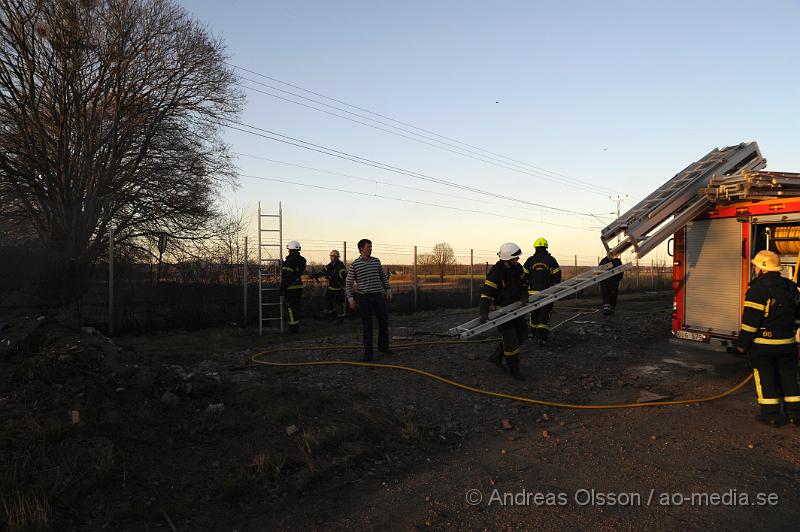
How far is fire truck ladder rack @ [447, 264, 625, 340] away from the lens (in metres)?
7.06

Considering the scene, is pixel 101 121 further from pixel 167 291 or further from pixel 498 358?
pixel 498 358

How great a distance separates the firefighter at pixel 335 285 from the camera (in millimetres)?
13031

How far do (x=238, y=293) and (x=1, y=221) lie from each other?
Result: 841 centimetres

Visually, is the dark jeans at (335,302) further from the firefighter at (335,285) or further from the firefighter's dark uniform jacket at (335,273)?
the firefighter's dark uniform jacket at (335,273)

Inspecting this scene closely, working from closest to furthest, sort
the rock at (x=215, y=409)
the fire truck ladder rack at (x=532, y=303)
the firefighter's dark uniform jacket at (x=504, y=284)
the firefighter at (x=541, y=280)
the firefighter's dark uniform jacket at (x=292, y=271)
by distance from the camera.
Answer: the rock at (x=215, y=409) → the fire truck ladder rack at (x=532, y=303) → the firefighter's dark uniform jacket at (x=504, y=284) → the firefighter at (x=541, y=280) → the firefighter's dark uniform jacket at (x=292, y=271)

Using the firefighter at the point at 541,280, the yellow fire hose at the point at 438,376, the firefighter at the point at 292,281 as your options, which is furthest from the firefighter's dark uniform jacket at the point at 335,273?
the firefighter at the point at 541,280

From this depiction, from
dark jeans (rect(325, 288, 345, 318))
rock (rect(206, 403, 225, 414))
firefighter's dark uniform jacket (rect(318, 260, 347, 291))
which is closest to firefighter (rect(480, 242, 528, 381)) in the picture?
rock (rect(206, 403, 225, 414))

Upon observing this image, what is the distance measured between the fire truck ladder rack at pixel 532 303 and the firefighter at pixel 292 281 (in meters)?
5.14

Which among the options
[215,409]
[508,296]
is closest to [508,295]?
[508,296]

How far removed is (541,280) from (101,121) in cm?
1433

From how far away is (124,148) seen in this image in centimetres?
1709

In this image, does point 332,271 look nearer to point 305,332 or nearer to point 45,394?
point 305,332

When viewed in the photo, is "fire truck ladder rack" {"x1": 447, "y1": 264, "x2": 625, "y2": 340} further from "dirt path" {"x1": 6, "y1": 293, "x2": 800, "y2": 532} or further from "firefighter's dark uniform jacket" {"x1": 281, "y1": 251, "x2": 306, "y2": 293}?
"firefighter's dark uniform jacket" {"x1": 281, "y1": 251, "x2": 306, "y2": 293}

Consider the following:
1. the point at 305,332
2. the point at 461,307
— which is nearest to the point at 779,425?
the point at 305,332
